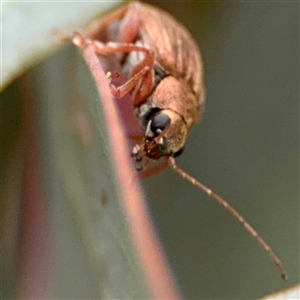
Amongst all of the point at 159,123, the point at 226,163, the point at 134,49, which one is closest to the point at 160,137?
the point at 159,123

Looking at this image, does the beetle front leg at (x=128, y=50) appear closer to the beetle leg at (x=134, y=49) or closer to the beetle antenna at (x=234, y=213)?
the beetle leg at (x=134, y=49)

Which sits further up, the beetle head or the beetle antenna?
the beetle head

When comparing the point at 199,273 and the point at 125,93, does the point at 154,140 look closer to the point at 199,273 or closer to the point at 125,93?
the point at 125,93

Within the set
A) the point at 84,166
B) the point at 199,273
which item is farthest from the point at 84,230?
the point at 199,273

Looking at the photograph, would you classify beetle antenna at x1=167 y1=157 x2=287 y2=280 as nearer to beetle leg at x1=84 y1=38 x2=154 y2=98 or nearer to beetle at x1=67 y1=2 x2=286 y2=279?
beetle at x1=67 y1=2 x2=286 y2=279

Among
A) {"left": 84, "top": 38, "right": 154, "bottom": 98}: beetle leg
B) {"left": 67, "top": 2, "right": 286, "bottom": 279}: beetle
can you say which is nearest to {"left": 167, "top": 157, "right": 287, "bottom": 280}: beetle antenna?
{"left": 67, "top": 2, "right": 286, "bottom": 279}: beetle

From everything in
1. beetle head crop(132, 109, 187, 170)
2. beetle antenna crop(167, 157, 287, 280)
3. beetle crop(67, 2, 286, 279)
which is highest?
beetle crop(67, 2, 286, 279)

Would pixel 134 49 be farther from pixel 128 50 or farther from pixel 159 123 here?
pixel 159 123

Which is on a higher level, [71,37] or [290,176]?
[71,37]
